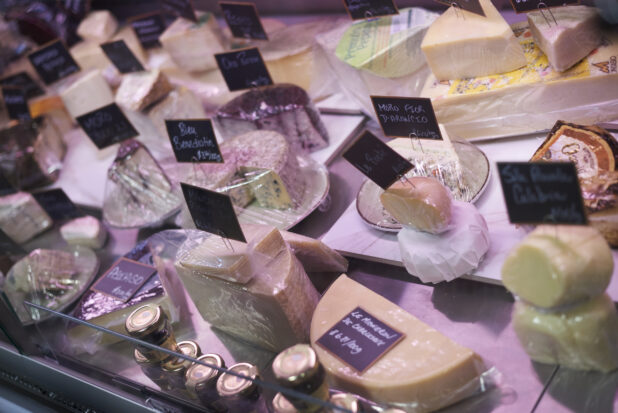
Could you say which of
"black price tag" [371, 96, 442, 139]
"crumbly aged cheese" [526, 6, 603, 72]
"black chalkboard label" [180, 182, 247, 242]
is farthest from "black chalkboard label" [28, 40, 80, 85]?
"crumbly aged cheese" [526, 6, 603, 72]

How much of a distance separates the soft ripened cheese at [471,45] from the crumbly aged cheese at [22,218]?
1.71 meters

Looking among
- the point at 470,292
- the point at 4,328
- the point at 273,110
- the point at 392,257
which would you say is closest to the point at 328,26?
the point at 273,110

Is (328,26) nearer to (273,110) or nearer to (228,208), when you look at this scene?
(273,110)

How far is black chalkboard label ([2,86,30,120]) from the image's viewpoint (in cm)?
297

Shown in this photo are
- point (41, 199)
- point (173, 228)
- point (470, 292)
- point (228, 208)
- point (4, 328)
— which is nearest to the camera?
point (228, 208)

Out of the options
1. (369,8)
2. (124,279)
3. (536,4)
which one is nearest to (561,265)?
(536,4)

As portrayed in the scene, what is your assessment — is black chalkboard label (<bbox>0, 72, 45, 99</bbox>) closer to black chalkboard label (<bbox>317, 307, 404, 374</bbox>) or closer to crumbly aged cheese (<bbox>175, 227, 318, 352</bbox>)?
crumbly aged cheese (<bbox>175, 227, 318, 352</bbox>)

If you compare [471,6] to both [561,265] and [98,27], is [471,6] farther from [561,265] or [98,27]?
[98,27]

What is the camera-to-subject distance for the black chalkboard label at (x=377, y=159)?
1.46 metres

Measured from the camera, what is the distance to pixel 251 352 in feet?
5.48

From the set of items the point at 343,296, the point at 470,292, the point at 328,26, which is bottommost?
the point at 470,292

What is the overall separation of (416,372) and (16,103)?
2.55 meters

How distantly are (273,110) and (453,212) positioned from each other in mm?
1013

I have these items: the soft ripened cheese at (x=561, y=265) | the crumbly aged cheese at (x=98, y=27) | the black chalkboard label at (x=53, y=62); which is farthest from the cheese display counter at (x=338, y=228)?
the crumbly aged cheese at (x=98, y=27)
